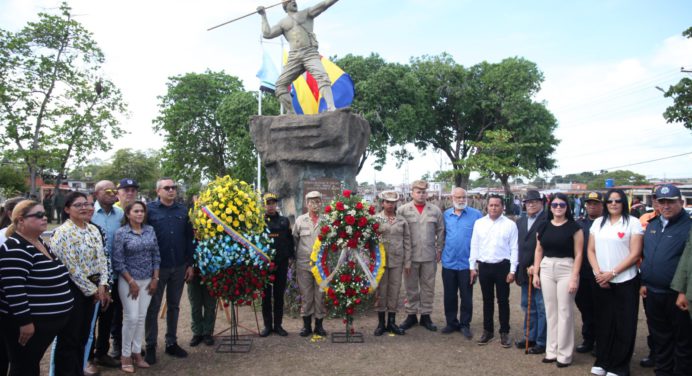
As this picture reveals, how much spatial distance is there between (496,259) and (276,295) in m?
2.97

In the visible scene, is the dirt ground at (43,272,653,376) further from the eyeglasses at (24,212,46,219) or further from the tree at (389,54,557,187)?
Answer: the tree at (389,54,557,187)

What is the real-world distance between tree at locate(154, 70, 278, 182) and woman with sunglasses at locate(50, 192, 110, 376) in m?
23.8

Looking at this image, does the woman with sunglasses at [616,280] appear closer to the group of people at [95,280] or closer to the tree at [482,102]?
the group of people at [95,280]

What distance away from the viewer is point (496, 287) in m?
5.92

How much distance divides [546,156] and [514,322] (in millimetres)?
28304

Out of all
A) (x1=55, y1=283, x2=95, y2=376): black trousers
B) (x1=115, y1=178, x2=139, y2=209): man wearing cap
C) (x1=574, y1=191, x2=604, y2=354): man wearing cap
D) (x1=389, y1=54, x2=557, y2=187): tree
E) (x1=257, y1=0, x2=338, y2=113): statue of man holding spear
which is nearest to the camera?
(x1=55, y1=283, x2=95, y2=376): black trousers

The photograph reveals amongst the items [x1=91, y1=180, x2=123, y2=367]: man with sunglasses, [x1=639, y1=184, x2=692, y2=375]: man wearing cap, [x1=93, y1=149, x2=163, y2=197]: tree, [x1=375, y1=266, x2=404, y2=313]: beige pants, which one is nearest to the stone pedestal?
[x1=375, y1=266, x2=404, y2=313]: beige pants

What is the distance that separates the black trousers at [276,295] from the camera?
6.15 meters

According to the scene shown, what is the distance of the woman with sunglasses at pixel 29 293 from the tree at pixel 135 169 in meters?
48.1

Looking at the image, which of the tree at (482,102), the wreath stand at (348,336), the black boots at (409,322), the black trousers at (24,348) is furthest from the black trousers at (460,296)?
the tree at (482,102)

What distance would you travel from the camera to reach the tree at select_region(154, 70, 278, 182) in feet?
97.2

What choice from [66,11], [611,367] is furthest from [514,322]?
[66,11]

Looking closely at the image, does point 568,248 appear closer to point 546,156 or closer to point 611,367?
point 611,367

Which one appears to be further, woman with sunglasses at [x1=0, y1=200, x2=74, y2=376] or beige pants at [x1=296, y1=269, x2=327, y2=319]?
beige pants at [x1=296, y1=269, x2=327, y2=319]
